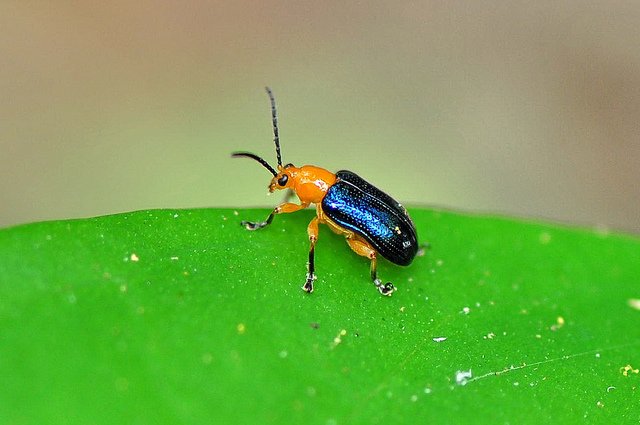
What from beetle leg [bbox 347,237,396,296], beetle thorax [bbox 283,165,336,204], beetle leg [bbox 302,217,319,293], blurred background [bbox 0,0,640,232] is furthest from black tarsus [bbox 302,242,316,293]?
blurred background [bbox 0,0,640,232]

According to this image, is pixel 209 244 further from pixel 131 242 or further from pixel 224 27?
pixel 224 27

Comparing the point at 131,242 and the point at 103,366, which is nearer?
the point at 103,366

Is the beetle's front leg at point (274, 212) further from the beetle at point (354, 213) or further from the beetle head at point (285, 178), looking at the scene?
the beetle head at point (285, 178)

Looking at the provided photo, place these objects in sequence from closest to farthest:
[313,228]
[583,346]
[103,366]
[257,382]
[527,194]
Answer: [103,366] → [257,382] → [583,346] → [313,228] → [527,194]

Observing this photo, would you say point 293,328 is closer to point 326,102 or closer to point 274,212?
point 274,212

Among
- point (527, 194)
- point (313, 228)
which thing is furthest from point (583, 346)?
point (527, 194)

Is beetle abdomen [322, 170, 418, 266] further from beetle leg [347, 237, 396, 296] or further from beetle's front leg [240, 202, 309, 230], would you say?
beetle's front leg [240, 202, 309, 230]

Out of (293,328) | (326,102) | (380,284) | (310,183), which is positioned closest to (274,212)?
(310,183)
